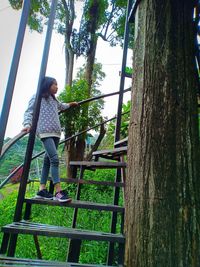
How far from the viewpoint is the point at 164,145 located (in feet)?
3.80

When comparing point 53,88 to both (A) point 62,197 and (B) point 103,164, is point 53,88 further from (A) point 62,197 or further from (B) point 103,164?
(A) point 62,197

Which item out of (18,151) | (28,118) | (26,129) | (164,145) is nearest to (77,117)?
(18,151)

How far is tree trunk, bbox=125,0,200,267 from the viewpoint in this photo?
106cm

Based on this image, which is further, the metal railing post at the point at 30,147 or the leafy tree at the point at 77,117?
the leafy tree at the point at 77,117

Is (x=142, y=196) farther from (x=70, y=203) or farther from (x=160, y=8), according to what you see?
(x=160, y=8)

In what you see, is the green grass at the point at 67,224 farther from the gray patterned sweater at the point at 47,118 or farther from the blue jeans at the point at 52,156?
the gray patterned sweater at the point at 47,118

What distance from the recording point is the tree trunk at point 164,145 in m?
1.06

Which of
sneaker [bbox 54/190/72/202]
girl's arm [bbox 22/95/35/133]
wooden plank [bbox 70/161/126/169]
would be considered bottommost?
sneaker [bbox 54/190/72/202]

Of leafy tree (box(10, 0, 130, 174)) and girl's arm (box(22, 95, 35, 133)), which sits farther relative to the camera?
→ leafy tree (box(10, 0, 130, 174))

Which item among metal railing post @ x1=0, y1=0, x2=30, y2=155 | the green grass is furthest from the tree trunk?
the green grass

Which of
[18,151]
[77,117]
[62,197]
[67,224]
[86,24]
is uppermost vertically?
[86,24]

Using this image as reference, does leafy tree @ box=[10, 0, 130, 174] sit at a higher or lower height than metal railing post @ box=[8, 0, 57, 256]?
higher

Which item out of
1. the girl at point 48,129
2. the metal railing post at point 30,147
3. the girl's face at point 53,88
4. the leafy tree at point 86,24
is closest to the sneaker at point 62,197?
the girl at point 48,129

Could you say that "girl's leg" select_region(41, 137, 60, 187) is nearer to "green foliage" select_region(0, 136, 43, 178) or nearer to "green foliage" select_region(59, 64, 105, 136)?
"green foliage" select_region(0, 136, 43, 178)
